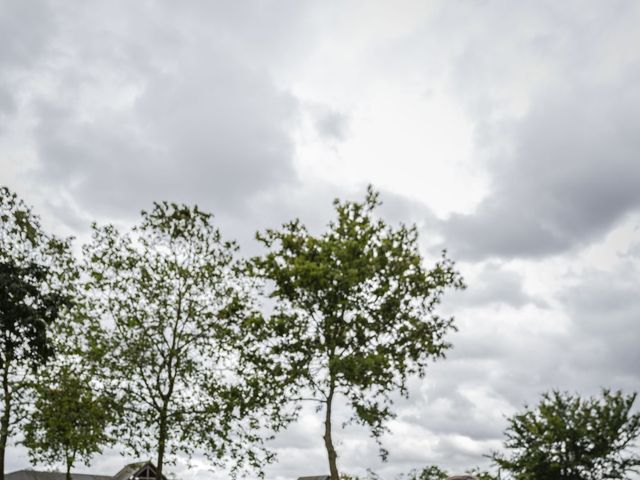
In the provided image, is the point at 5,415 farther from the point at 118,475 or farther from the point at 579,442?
the point at 118,475

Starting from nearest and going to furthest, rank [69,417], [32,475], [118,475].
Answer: [69,417], [32,475], [118,475]

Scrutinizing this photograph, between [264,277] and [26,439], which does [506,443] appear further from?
[26,439]

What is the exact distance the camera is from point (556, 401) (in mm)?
36844

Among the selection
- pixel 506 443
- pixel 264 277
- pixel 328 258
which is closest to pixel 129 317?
pixel 264 277

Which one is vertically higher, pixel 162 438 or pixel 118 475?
pixel 118 475

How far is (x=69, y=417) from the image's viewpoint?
27859 millimetres

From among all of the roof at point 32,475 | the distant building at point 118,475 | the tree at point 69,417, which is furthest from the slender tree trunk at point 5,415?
the roof at point 32,475

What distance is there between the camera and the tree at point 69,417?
27781 mm

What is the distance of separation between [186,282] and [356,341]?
8.78 metres

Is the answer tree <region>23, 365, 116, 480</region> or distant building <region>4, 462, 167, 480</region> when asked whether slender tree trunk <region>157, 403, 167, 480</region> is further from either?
distant building <region>4, 462, 167, 480</region>

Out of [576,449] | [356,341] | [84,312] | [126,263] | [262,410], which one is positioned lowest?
[576,449]

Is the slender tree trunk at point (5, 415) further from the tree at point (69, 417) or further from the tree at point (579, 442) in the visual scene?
the tree at point (579, 442)

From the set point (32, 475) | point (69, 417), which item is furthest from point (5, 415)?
point (32, 475)

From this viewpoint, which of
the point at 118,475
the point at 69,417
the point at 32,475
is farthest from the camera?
the point at 118,475
